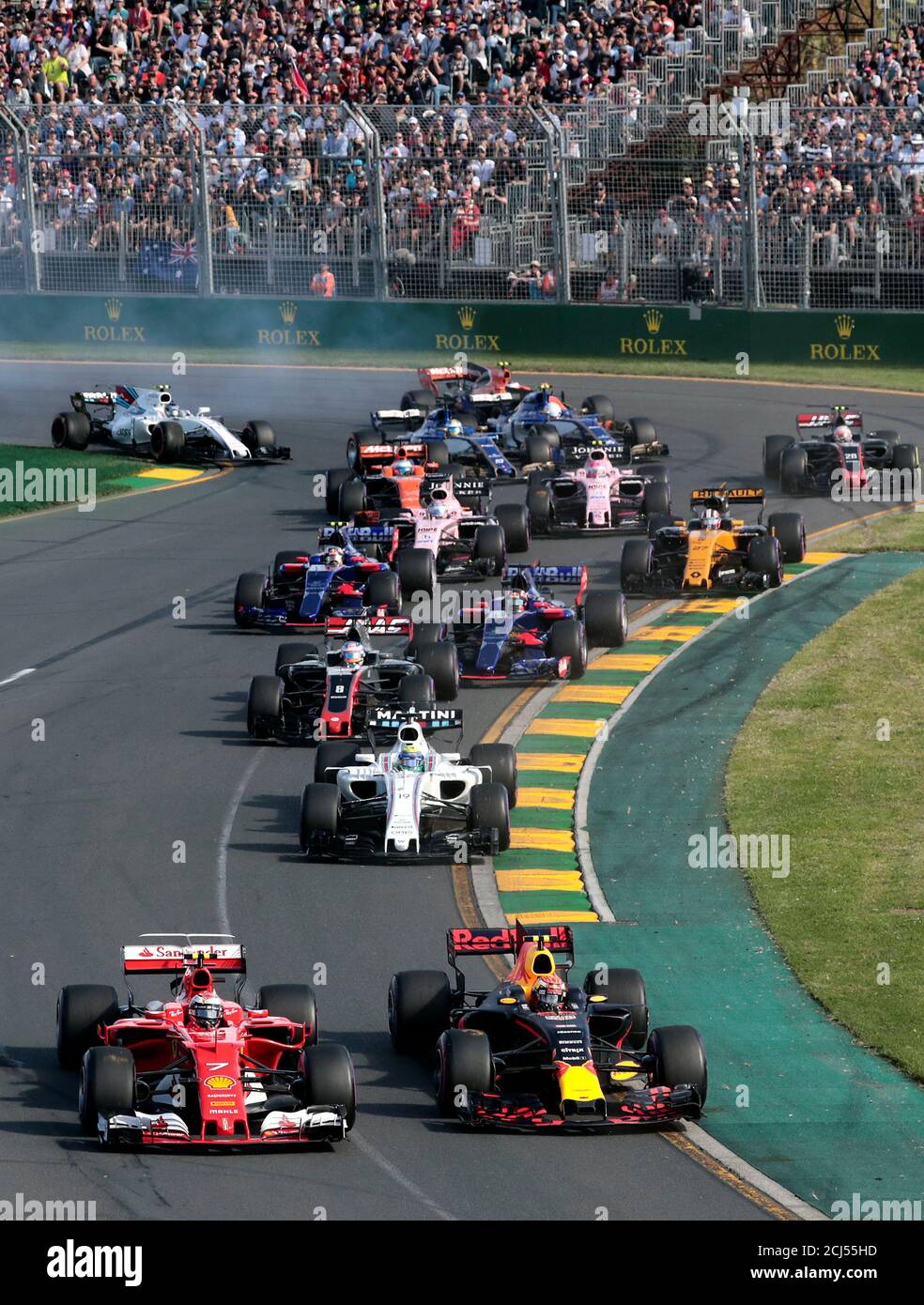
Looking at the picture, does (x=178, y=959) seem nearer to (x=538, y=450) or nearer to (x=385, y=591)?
(x=385, y=591)

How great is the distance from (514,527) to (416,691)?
359 inches

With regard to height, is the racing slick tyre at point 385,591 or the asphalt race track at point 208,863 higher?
the racing slick tyre at point 385,591

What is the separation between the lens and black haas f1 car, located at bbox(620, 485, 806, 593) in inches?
1228

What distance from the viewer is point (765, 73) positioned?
53.0 m

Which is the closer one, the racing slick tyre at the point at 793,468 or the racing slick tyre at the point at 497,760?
the racing slick tyre at the point at 497,760

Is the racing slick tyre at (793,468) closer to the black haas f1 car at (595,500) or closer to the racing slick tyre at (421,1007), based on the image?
the black haas f1 car at (595,500)

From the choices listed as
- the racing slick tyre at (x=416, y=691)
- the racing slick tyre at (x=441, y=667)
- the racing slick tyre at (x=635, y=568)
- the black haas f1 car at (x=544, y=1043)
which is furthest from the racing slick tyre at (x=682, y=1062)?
the racing slick tyre at (x=635, y=568)

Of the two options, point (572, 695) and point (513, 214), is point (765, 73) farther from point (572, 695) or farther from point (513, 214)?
point (572, 695)

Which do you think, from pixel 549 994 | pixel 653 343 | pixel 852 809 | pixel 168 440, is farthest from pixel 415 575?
pixel 653 343

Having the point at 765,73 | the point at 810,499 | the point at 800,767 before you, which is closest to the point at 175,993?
the point at 800,767

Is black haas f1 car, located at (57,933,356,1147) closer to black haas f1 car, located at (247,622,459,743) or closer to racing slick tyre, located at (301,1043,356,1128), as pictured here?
racing slick tyre, located at (301,1043,356,1128)

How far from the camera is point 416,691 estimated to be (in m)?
24.5

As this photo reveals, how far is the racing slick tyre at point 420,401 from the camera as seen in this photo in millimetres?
41188

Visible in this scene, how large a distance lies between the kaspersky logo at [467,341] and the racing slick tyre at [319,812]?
3044cm
